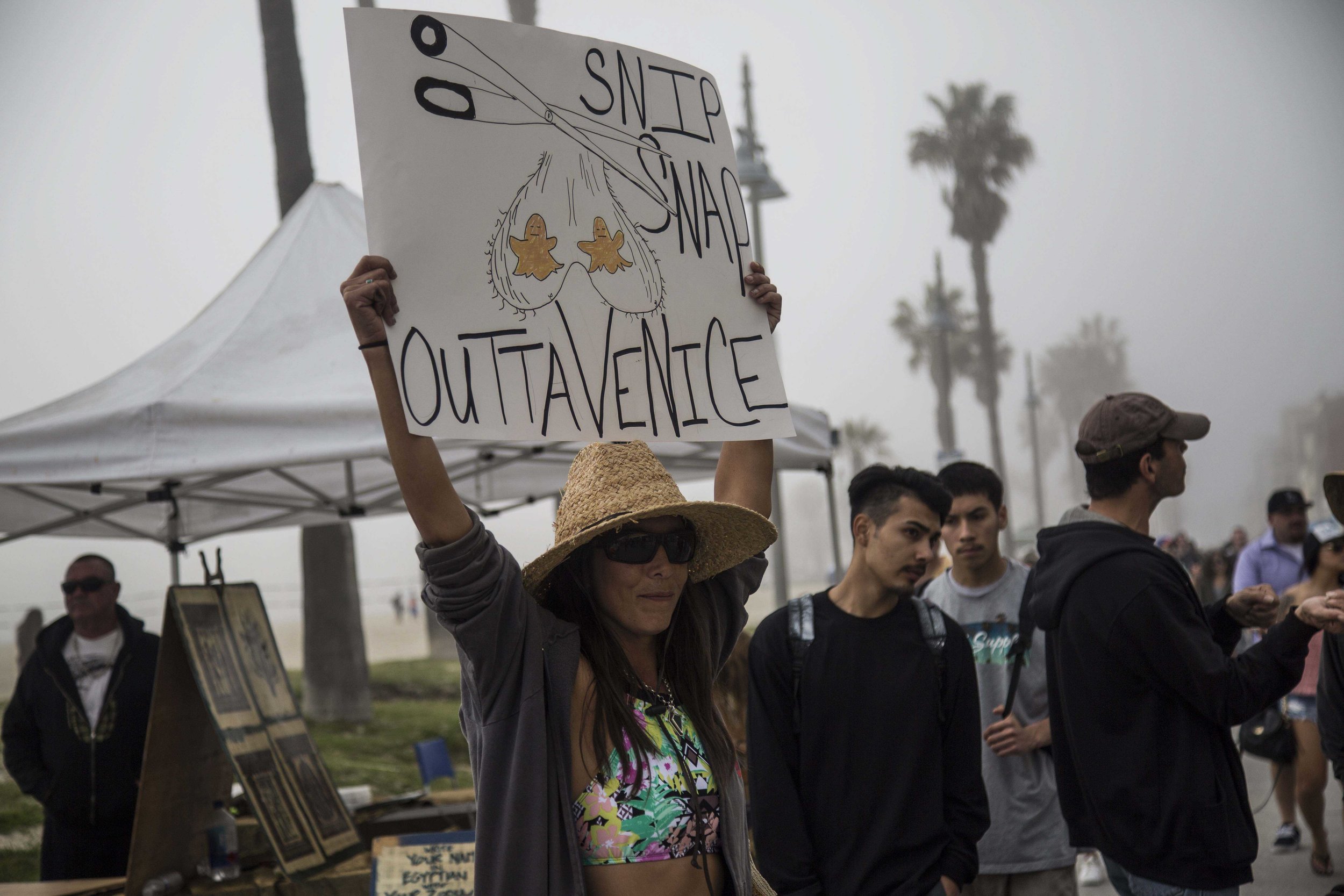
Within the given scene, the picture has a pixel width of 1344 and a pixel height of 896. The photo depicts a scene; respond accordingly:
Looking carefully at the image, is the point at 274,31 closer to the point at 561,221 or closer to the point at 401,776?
the point at 401,776

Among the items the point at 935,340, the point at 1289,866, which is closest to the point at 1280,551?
the point at 1289,866

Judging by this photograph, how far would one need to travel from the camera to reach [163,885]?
15.1ft

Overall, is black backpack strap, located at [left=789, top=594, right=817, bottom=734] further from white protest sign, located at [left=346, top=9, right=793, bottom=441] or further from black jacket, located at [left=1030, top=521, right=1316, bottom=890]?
white protest sign, located at [left=346, top=9, right=793, bottom=441]

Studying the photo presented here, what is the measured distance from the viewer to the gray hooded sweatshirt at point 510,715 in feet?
6.38

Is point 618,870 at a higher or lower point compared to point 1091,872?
higher

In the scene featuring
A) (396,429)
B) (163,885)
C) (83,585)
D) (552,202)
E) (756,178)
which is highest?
(756,178)

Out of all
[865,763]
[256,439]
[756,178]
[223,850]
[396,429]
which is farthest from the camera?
[756,178]

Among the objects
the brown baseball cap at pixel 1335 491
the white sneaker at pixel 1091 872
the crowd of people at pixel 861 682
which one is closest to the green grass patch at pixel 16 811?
the crowd of people at pixel 861 682

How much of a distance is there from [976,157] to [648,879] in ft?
115

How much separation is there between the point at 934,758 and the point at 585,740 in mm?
1355

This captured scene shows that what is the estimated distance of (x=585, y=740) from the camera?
2.11m

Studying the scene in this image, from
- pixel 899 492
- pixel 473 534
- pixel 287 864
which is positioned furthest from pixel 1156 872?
pixel 287 864

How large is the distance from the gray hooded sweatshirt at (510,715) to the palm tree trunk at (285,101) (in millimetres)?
11124

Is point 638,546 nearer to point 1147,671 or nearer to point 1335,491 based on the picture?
point 1147,671
